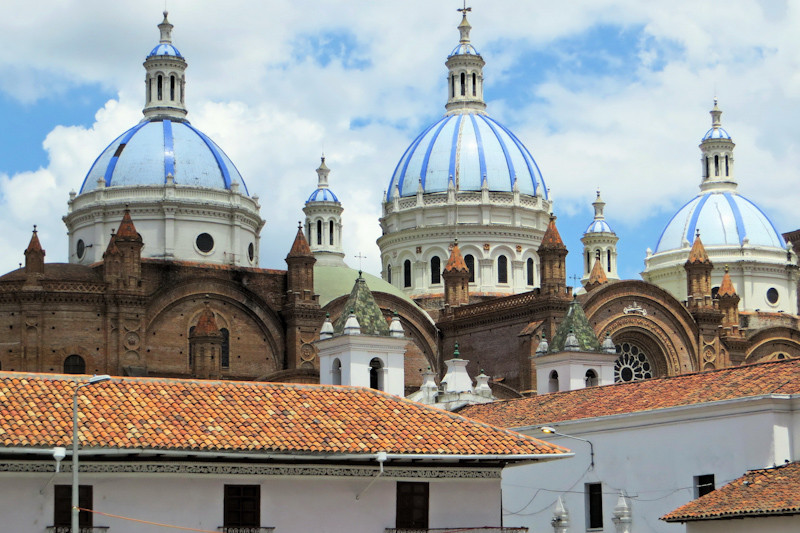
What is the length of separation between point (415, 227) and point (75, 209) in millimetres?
19381

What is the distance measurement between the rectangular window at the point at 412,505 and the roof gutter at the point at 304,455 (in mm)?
781

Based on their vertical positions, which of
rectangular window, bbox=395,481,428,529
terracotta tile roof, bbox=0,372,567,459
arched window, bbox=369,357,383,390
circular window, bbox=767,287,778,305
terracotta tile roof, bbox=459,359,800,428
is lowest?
rectangular window, bbox=395,481,428,529

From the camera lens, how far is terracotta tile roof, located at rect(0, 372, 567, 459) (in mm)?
28922

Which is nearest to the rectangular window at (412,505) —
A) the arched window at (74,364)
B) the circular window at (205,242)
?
the arched window at (74,364)

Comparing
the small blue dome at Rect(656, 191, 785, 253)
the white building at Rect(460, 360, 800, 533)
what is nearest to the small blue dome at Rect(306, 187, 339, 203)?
the small blue dome at Rect(656, 191, 785, 253)

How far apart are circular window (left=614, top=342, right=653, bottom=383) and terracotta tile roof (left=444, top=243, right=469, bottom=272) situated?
8.71 meters

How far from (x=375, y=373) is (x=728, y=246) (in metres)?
36.6

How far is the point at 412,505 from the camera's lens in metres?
31.3

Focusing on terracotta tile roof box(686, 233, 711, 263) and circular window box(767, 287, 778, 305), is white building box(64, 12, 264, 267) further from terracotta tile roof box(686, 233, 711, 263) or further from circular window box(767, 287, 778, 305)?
circular window box(767, 287, 778, 305)

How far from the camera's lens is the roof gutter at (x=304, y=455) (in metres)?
27.9

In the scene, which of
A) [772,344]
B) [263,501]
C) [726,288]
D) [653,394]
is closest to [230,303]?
→ [653,394]

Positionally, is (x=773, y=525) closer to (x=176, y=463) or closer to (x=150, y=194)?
(x=176, y=463)

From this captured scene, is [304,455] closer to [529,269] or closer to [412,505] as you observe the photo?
[412,505]

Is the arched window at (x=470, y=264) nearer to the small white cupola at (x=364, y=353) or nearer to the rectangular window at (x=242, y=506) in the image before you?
the small white cupola at (x=364, y=353)
